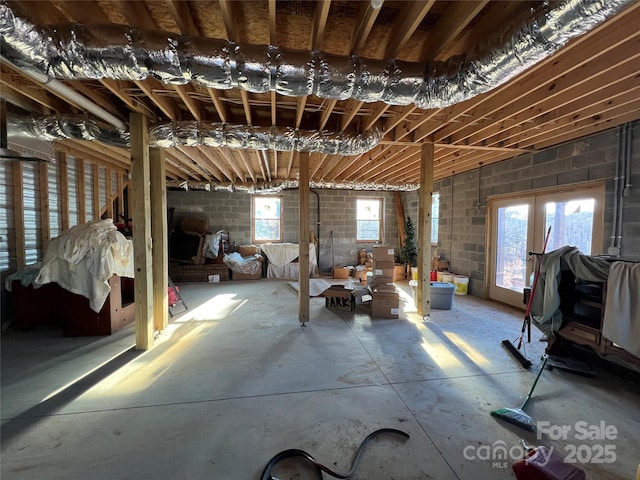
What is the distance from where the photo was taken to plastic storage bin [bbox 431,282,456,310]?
4.29 m

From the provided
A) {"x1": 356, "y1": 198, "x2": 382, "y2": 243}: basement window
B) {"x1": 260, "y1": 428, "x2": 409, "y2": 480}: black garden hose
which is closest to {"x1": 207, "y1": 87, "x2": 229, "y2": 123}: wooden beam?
{"x1": 260, "y1": 428, "x2": 409, "y2": 480}: black garden hose

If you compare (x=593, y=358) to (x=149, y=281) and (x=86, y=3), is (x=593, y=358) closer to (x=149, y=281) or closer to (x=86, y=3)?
(x=149, y=281)

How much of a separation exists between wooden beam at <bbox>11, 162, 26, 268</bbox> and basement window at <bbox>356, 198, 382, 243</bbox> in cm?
669

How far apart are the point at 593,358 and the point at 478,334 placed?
39.5 inches

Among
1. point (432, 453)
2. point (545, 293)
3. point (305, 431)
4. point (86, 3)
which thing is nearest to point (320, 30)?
point (86, 3)

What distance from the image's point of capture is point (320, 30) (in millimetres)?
1651

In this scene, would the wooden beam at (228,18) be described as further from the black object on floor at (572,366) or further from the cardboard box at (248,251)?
the cardboard box at (248,251)

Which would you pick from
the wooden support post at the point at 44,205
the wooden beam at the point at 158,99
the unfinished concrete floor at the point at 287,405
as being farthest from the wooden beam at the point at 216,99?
the wooden support post at the point at 44,205

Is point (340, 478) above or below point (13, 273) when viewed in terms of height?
below

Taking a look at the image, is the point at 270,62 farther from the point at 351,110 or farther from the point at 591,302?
the point at 591,302

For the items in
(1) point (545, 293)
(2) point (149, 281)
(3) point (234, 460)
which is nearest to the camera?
(3) point (234, 460)

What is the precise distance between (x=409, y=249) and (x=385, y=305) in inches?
137

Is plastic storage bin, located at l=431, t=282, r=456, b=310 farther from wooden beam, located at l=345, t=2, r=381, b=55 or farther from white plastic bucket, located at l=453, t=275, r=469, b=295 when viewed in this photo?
wooden beam, located at l=345, t=2, r=381, b=55

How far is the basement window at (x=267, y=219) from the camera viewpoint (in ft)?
24.1
